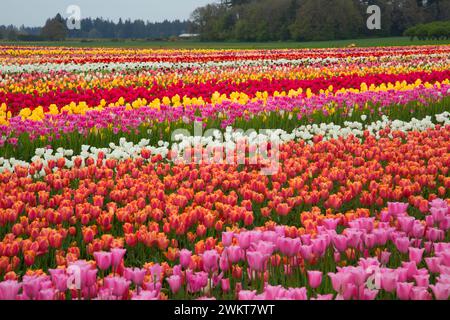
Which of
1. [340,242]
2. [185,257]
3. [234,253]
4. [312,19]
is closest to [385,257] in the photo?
[340,242]

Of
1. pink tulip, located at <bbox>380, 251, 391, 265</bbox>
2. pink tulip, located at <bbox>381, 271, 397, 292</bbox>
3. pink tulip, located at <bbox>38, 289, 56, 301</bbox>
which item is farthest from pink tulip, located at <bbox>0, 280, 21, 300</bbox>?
pink tulip, located at <bbox>380, 251, 391, 265</bbox>

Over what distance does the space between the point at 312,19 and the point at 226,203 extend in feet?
221

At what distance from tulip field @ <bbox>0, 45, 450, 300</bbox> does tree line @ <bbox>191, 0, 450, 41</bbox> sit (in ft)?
193

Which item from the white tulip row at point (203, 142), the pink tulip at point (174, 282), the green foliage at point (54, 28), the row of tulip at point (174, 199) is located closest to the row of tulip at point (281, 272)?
the pink tulip at point (174, 282)

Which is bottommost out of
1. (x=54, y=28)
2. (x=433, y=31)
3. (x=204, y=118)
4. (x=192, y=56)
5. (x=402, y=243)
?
(x=402, y=243)

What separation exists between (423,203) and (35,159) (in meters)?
3.85

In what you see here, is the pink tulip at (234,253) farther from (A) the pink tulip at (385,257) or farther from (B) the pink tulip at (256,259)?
(A) the pink tulip at (385,257)

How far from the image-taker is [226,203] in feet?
15.1

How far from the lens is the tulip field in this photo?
115 inches

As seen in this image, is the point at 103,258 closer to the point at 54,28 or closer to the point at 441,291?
the point at 441,291

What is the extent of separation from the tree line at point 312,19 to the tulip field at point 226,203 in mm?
58968

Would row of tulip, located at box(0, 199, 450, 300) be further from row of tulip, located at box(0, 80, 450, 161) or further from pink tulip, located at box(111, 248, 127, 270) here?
row of tulip, located at box(0, 80, 450, 161)
